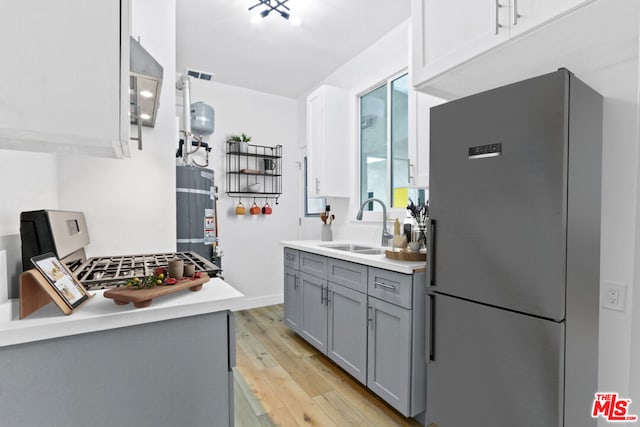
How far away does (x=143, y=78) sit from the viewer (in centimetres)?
128

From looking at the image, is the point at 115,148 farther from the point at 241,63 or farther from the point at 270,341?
the point at 241,63

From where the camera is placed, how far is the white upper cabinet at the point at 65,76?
1.69 ft

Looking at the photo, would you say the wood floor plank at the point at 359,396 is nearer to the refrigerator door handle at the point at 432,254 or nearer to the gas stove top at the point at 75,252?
the refrigerator door handle at the point at 432,254

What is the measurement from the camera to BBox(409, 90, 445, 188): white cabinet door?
2.07 meters

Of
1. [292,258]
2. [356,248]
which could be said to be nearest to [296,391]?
[292,258]

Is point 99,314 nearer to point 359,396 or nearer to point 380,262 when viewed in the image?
point 380,262

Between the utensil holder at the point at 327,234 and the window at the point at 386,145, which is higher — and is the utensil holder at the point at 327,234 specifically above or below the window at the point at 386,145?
below

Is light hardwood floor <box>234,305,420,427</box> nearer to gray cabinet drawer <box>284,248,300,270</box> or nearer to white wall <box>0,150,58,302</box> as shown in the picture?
gray cabinet drawer <box>284,248,300,270</box>

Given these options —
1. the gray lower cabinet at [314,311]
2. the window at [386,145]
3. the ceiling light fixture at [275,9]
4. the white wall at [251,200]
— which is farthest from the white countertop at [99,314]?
the white wall at [251,200]

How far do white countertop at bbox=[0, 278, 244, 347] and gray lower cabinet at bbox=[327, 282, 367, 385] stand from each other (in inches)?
49.5

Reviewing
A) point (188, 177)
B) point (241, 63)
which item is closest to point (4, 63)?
point (188, 177)

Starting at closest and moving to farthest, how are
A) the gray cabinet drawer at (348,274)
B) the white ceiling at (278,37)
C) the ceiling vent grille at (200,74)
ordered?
the gray cabinet drawer at (348,274), the white ceiling at (278,37), the ceiling vent grille at (200,74)

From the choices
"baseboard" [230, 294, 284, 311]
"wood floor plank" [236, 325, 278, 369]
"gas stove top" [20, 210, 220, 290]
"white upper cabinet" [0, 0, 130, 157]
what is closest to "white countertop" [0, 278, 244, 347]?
"gas stove top" [20, 210, 220, 290]

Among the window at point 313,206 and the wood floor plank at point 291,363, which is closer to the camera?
the wood floor plank at point 291,363
